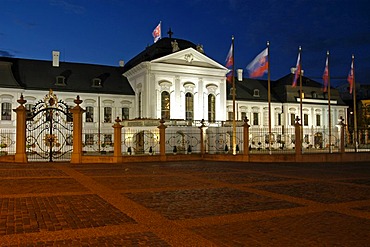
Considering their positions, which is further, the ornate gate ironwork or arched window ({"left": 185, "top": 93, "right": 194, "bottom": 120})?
arched window ({"left": 185, "top": 93, "right": 194, "bottom": 120})

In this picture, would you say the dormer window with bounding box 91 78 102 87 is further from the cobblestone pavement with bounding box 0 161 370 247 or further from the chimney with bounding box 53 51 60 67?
the cobblestone pavement with bounding box 0 161 370 247

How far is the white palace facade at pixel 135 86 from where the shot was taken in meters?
44.7

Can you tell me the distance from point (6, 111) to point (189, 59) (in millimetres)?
21084

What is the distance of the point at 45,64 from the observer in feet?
162

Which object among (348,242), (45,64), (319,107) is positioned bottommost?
(348,242)

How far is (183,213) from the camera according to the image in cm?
772

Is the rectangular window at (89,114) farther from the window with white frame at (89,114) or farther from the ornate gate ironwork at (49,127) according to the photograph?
the ornate gate ironwork at (49,127)

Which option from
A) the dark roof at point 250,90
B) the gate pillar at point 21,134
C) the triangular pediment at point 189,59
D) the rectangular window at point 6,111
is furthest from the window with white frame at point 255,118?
the gate pillar at point 21,134

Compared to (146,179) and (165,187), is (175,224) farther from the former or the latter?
(146,179)

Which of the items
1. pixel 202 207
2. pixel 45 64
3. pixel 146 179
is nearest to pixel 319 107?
pixel 45 64

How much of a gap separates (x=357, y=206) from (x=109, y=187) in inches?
253

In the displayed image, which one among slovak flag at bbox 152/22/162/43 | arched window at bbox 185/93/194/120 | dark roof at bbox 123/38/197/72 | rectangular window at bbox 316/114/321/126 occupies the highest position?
slovak flag at bbox 152/22/162/43

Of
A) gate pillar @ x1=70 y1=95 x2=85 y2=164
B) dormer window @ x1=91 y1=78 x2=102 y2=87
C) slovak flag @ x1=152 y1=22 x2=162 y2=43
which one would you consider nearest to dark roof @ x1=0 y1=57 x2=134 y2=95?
dormer window @ x1=91 y1=78 x2=102 y2=87

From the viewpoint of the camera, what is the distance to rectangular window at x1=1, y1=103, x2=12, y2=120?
42562 mm
